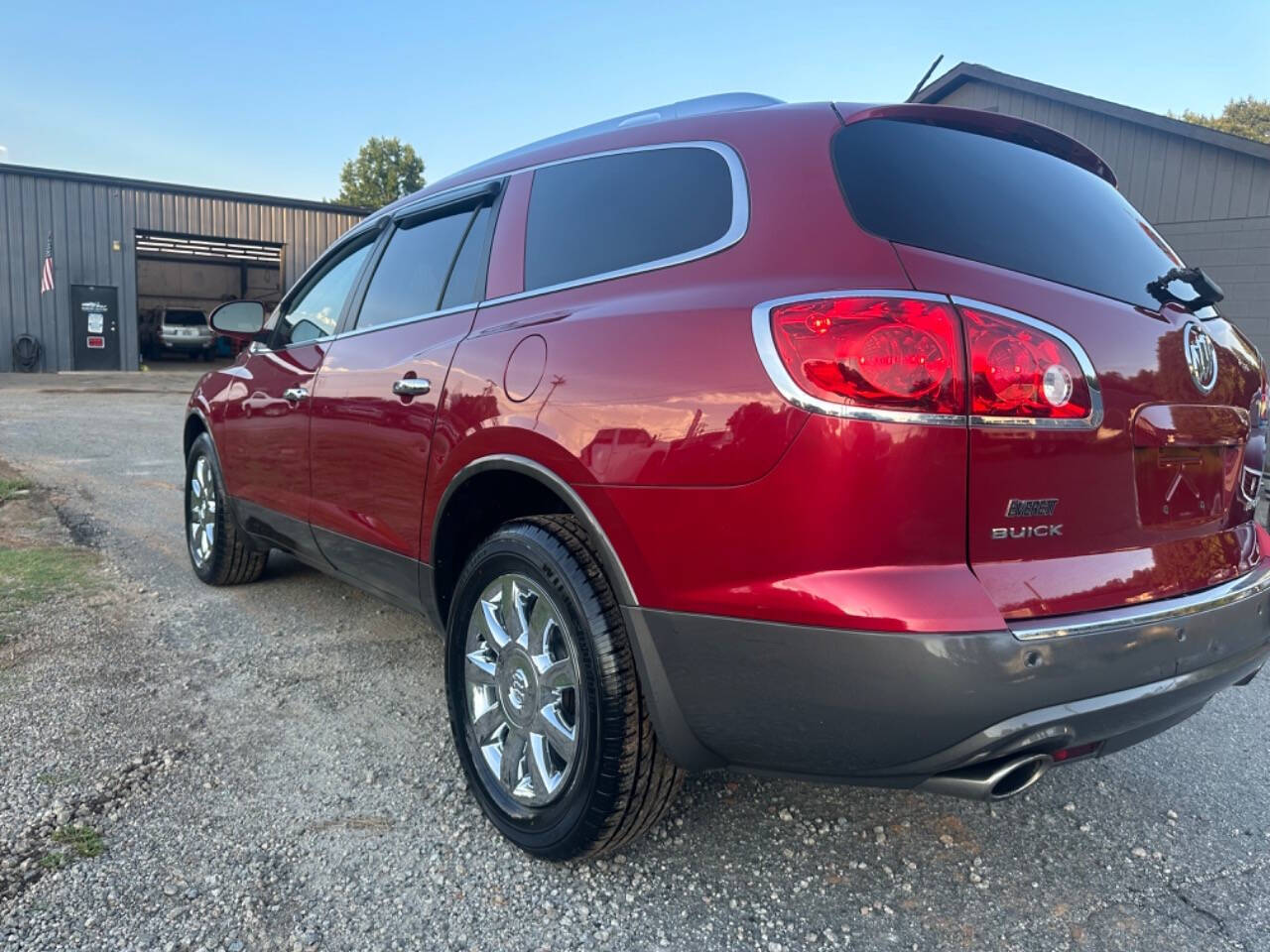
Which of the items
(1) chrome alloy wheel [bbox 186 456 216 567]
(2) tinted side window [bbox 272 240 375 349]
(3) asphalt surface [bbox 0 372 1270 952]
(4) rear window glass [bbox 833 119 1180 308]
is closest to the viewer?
(4) rear window glass [bbox 833 119 1180 308]

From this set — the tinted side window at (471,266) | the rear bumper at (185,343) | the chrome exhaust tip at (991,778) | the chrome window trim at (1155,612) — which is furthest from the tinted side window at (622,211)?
the rear bumper at (185,343)

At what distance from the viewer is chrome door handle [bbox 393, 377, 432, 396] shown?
268 cm

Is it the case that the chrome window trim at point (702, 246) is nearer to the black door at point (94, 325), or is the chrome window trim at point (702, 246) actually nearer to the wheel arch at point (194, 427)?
the wheel arch at point (194, 427)

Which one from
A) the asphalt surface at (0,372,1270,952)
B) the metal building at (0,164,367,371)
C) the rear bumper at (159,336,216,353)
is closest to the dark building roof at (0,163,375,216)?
the metal building at (0,164,367,371)

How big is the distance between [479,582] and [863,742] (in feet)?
3.64

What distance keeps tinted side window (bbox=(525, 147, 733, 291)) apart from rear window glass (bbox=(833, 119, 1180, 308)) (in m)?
0.32

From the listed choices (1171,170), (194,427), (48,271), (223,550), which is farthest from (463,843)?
(48,271)

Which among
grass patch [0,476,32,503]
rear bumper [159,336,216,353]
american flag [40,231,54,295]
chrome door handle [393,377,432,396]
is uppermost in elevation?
american flag [40,231,54,295]

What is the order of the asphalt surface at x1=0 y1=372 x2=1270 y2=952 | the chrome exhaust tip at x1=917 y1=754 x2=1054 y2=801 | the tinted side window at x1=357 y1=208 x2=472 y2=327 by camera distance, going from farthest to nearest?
the tinted side window at x1=357 y1=208 x2=472 y2=327, the asphalt surface at x1=0 y1=372 x2=1270 y2=952, the chrome exhaust tip at x1=917 y1=754 x2=1054 y2=801

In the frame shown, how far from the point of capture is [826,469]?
1.65m

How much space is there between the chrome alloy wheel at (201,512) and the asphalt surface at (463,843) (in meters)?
1.04

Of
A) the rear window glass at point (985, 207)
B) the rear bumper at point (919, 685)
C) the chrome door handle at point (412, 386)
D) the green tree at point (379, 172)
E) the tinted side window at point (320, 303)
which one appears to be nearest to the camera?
the rear bumper at point (919, 685)

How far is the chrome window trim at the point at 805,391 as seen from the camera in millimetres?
1646

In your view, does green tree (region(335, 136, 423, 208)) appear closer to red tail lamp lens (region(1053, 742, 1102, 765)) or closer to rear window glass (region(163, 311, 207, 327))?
rear window glass (region(163, 311, 207, 327))
